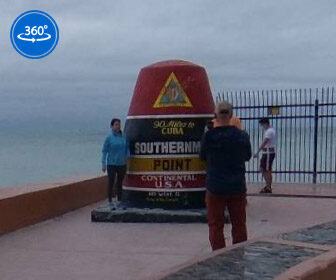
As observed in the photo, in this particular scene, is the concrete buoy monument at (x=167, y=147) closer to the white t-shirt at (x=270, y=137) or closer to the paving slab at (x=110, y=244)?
the paving slab at (x=110, y=244)

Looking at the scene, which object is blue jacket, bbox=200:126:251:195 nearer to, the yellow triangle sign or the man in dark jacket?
the man in dark jacket

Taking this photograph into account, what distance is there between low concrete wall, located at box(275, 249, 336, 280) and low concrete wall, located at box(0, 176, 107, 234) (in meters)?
5.09

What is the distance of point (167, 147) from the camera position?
447 inches

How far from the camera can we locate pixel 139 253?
9.02 m

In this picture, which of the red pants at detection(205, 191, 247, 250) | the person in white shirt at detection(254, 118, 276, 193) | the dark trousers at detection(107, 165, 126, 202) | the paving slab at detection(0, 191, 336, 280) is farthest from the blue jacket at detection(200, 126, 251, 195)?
the person in white shirt at detection(254, 118, 276, 193)

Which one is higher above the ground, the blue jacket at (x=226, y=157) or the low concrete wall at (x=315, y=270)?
the blue jacket at (x=226, y=157)

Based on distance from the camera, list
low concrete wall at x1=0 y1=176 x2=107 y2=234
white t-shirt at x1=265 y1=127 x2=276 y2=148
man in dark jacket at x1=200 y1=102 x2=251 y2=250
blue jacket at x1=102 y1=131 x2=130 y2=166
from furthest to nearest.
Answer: white t-shirt at x1=265 y1=127 x2=276 y2=148 < blue jacket at x1=102 y1=131 x2=130 y2=166 < low concrete wall at x1=0 y1=176 x2=107 y2=234 < man in dark jacket at x1=200 y1=102 x2=251 y2=250

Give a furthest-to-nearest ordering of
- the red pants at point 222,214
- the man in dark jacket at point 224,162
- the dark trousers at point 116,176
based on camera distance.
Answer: the dark trousers at point 116,176 < the red pants at point 222,214 < the man in dark jacket at point 224,162

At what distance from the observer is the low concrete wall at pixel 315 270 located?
550 centimetres

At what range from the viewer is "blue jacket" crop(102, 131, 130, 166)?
11.8 m

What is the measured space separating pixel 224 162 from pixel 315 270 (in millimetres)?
2074

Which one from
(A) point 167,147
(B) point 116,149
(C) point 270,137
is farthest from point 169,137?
(C) point 270,137

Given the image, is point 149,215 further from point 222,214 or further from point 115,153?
point 222,214

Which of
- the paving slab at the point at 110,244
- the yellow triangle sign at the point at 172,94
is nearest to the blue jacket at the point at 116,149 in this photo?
the yellow triangle sign at the point at 172,94
